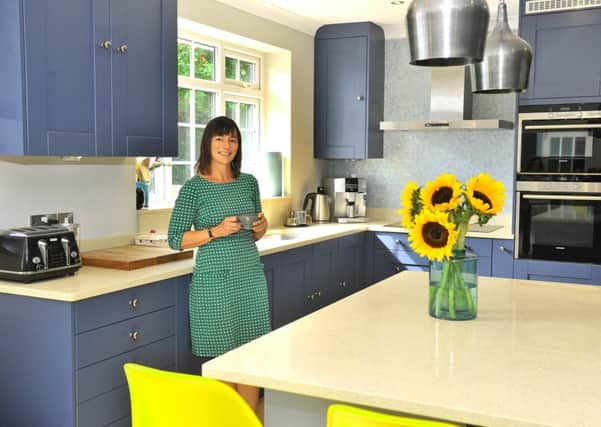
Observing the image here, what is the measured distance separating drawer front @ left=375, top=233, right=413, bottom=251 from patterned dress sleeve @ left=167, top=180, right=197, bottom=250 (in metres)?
2.31

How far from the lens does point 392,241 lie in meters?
5.07

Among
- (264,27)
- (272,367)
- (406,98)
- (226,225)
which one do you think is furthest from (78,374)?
(406,98)

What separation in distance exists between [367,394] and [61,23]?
6.81 ft

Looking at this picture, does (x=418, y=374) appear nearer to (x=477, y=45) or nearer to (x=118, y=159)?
(x=477, y=45)

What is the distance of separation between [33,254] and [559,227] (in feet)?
10.8

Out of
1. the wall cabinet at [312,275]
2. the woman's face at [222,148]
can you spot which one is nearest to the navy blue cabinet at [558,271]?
the wall cabinet at [312,275]

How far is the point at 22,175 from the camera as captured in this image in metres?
2.99

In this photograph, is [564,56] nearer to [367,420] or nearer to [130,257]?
[130,257]

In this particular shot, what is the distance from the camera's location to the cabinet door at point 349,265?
4.84 m

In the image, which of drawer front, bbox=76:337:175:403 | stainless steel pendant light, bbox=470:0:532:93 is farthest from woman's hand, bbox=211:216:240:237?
stainless steel pendant light, bbox=470:0:532:93

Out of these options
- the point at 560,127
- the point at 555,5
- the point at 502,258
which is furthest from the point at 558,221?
the point at 555,5

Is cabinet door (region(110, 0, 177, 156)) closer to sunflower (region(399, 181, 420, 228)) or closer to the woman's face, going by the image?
the woman's face

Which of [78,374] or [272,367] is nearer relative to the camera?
[272,367]

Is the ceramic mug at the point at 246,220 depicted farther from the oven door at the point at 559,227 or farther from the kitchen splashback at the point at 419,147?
the kitchen splashback at the point at 419,147
